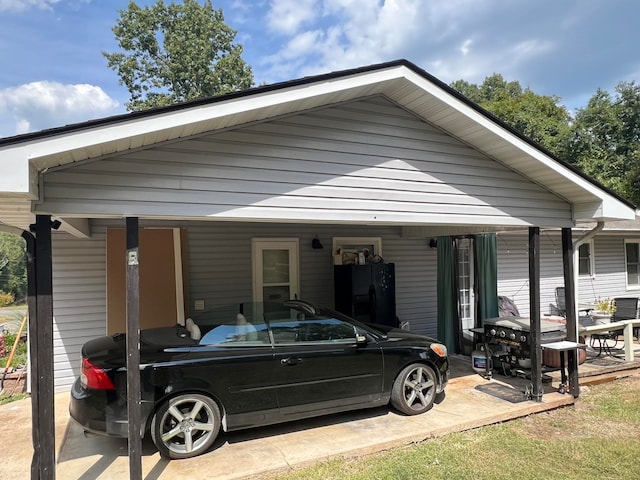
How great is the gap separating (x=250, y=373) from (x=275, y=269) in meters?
3.26

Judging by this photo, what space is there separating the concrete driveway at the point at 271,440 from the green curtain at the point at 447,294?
7.13ft

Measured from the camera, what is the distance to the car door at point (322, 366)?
4426mm

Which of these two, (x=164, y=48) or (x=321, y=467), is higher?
(x=164, y=48)

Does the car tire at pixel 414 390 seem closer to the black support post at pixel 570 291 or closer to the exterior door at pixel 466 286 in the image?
the black support post at pixel 570 291

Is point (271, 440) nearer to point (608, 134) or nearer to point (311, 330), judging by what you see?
point (311, 330)

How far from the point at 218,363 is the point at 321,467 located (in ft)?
4.51

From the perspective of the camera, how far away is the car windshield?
4422mm

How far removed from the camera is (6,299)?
21.3m

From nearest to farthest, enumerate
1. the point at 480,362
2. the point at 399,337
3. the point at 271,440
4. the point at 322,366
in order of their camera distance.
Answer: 1. the point at 271,440
2. the point at 322,366
3. the point at 399,337
4. the point at 480,362

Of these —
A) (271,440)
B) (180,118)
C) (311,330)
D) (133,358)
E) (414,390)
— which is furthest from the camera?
(414,390)

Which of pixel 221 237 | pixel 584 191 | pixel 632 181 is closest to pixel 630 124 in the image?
pixel 632 181

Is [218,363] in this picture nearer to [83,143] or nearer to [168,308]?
[83,143]

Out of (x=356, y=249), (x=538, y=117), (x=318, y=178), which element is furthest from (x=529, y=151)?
(x=538, y=117)

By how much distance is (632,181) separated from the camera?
19734mm
